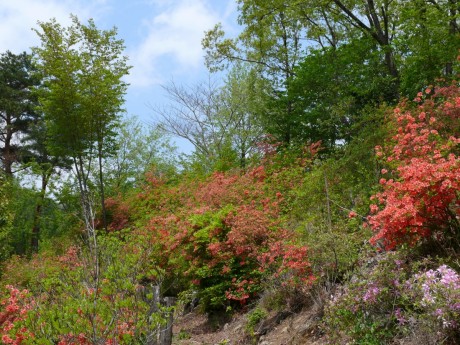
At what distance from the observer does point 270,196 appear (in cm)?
1190

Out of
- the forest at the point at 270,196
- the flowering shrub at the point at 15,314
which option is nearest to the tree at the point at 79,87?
the forest at the point at 270,196

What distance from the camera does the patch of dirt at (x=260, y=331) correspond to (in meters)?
6.82

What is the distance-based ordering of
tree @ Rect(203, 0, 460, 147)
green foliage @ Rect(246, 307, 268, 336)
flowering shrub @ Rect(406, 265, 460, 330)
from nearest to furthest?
flowering shrub @ Rect(406, 265, 460, 330), green foliage @ Rect(246, 307, 268, 336), tree @ Rect(203, 0, 460, 147)

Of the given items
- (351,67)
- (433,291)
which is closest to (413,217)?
(433,291)

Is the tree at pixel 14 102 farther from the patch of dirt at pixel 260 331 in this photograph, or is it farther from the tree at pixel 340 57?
the patch of dirt at pixel 260 331

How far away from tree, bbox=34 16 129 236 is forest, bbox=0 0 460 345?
0.23ft

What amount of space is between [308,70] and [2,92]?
1628cm

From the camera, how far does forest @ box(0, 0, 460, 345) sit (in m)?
5.31

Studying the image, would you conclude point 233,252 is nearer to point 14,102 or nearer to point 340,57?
point 340,57

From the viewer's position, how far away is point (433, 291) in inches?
182

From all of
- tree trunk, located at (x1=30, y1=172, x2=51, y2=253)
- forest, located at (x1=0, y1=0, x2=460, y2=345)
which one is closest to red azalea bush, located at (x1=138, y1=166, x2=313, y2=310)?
forest, located at (x1=0, y1=0, x2=460, y2=345)

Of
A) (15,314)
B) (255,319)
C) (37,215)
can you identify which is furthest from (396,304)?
(37,215)

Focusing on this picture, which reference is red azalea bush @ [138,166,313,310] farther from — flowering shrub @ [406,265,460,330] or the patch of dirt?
flowering shrub @ [406,265,460,330]

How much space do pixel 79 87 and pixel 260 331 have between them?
12052 mm
